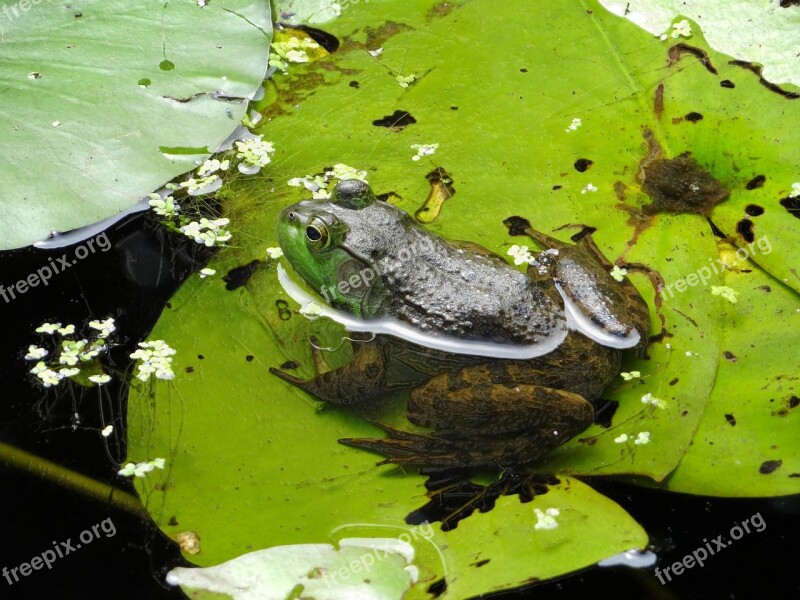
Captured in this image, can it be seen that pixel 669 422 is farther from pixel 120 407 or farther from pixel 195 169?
pixel 195 169

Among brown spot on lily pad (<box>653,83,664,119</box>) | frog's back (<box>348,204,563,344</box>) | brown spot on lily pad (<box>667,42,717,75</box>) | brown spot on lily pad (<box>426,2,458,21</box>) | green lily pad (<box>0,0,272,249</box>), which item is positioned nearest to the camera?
frog's back (<box>348,204,563,344</box>)

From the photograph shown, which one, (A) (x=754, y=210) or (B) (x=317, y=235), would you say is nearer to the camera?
(B) (x=317, y=235)

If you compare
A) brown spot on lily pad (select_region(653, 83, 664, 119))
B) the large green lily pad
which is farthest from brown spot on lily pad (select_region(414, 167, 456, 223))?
brown spot on lily pad (select_region(653, 83, 664, 119))

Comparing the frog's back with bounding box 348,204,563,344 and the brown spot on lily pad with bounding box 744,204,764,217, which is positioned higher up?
the brown spot on lily pad with bounding box 744,204,764,217

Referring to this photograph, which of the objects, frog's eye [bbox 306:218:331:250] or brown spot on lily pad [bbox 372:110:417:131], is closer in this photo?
frog's eye [bbox 306:218:331:250]

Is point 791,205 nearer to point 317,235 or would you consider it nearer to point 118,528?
point 317,235

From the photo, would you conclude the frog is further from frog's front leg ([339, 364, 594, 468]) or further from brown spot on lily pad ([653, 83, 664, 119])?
brown spot on lily pad ([653, 83, 664, 119])

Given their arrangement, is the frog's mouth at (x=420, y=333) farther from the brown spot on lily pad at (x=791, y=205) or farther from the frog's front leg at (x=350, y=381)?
the brown spot on lily pad at (x=791, y=205)

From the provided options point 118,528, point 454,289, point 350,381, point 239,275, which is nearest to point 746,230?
point 454,289
